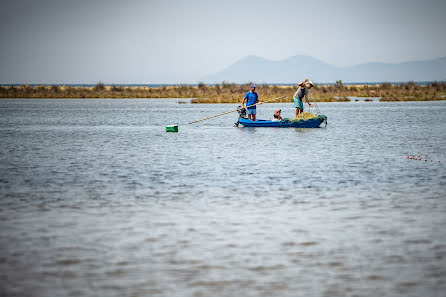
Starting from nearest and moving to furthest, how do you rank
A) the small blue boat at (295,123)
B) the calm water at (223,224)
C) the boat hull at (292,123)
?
the calm water at (223,224), the small blue boat at (295,123), the boat hull at (292,123)

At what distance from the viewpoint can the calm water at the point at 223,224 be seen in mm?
5875

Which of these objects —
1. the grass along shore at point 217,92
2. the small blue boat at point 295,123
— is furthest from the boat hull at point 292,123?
the grass along shore at point 217,92

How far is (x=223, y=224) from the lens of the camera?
8328mm

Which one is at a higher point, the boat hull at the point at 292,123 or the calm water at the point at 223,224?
the boat hull at the point at 292,123

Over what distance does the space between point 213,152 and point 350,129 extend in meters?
11.6

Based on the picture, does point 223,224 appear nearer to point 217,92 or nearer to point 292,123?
point 292,123

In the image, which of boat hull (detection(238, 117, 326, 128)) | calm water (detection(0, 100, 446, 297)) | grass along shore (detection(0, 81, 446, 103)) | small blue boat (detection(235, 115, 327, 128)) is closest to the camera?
calm water (detection(0, 100, 446, 297))

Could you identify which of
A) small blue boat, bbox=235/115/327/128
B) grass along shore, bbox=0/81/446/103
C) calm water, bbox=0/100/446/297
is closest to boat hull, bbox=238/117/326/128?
small blue boat, bbox=235/115/327/128

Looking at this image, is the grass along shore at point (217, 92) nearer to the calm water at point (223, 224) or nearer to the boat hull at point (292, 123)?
the boat hull at point (292, 123)

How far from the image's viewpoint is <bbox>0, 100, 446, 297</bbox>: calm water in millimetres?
5875

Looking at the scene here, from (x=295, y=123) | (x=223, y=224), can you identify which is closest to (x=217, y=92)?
(x=295, y=123)

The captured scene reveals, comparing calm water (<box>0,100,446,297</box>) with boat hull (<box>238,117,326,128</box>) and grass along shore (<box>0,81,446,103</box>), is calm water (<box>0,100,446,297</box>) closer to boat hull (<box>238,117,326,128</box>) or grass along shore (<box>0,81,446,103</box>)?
boat hull (<box>238,117,326,128</box>)

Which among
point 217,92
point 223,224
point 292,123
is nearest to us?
point 223,224

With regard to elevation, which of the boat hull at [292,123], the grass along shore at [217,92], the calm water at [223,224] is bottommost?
the calm water at [223,224]
